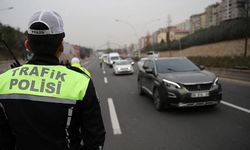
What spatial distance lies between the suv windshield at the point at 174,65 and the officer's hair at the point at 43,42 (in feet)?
21.8

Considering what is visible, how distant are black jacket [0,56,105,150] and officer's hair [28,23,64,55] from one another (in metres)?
0.05

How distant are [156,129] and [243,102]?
12.9 ft

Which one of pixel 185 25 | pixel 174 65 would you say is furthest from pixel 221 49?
pixel 185 25

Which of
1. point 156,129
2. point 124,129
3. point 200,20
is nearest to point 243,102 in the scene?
point 156,129

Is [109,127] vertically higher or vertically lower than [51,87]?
lower

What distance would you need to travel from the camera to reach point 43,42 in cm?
170

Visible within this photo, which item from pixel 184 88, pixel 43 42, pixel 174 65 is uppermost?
pixel 43 42

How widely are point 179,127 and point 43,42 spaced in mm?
4688

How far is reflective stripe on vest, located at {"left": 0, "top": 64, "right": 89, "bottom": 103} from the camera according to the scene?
1.62 m

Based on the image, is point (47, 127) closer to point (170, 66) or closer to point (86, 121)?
point (86, 121)

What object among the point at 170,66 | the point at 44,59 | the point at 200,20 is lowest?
the point at 170,66

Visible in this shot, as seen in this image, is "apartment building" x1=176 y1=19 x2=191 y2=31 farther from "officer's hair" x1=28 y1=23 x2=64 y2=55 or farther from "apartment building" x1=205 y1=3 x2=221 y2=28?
"officer's hair" x1=28 y1=23 x2=64 y2=55

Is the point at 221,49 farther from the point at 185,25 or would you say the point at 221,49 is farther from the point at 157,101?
the point at 185,25

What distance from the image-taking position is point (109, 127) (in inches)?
242
